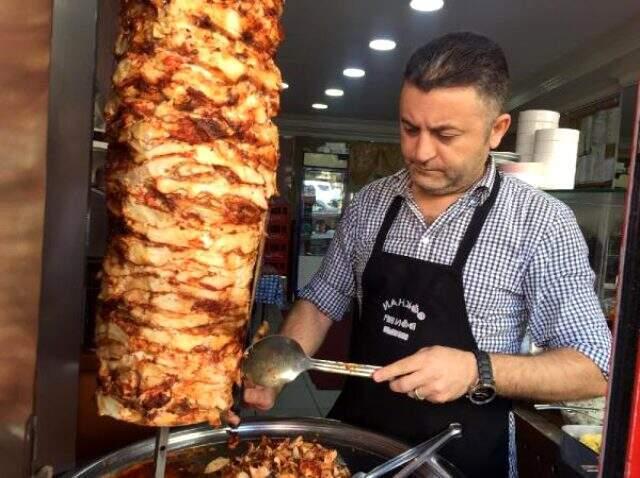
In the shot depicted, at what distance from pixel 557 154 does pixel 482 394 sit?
1.07 metres

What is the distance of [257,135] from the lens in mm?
708

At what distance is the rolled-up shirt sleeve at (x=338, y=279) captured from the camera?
1889mm

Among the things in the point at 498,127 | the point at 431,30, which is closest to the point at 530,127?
the point at 498,127

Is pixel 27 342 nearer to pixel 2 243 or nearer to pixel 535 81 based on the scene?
pixel 2 243

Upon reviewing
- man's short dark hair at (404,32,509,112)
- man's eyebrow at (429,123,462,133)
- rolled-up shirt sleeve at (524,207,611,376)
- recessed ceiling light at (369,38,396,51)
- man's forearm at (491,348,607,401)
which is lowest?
man's forearm at (491,348,607,401)

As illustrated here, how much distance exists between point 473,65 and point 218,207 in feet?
3.42

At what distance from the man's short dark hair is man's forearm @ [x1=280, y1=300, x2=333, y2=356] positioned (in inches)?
30.8

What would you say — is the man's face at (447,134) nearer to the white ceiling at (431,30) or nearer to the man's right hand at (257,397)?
the man's right hand at (257,397)

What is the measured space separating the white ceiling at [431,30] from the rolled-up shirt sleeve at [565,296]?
10.9 feet

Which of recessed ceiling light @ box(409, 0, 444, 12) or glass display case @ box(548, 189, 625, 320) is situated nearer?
glass display case @ box(548, 189, 625, 320)

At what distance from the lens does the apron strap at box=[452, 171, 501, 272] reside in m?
1.60

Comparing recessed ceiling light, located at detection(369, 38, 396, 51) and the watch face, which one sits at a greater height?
recessed ceiling light, located at detection(369, 38, 396, 51)

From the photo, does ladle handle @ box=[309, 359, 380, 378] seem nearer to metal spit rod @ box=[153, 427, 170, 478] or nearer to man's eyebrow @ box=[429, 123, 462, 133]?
metal spit rod @ box=[153, 427, 170, 478]

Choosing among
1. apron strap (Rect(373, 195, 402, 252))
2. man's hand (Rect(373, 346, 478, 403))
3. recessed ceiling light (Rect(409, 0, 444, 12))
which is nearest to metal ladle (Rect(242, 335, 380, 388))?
man's hand (Rect(373, 346, 478, 403))
